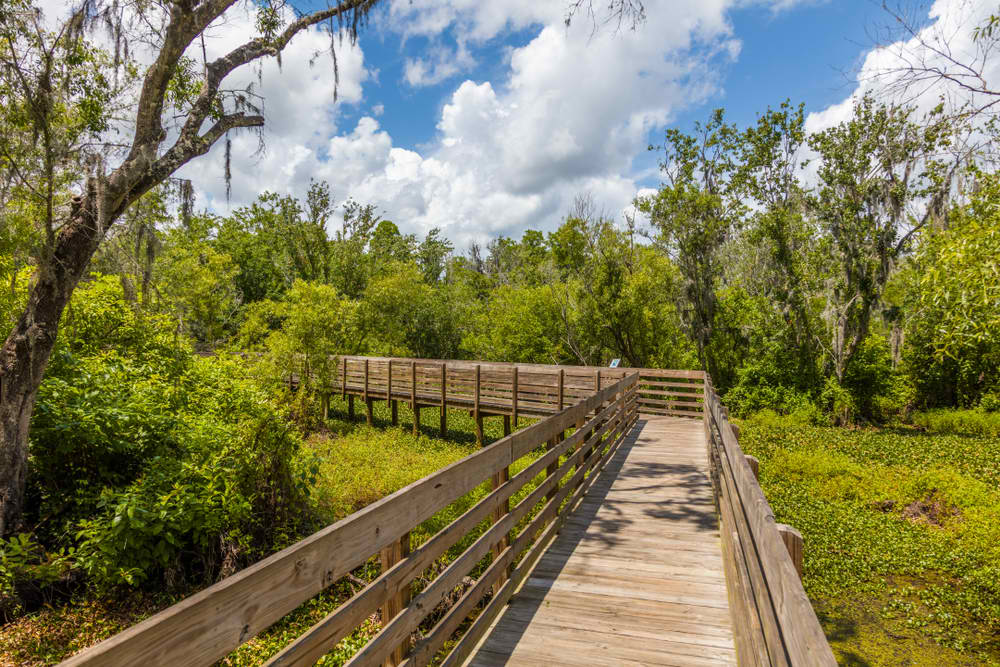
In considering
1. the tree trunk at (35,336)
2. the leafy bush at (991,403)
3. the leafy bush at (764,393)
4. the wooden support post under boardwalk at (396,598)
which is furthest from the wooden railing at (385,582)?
the leafy bush at (991,403)

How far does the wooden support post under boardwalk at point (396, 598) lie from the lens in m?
2.48

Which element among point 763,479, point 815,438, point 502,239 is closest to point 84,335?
point 763,479

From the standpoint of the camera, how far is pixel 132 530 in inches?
237

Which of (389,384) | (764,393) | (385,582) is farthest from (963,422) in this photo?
(385,582)

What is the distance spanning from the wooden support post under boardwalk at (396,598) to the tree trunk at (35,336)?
5.90 metres

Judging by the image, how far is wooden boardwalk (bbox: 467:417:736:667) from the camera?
3256mm

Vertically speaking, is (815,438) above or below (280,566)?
below

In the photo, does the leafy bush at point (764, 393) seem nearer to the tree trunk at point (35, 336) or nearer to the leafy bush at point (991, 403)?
the leafy bush at point (991, 403)

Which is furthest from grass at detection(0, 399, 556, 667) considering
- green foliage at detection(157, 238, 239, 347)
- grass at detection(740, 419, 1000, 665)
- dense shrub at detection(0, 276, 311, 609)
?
green foliage at detection(157, 238, 239, 347)

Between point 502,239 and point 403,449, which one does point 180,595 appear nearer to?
point 403,449

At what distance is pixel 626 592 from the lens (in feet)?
13.3

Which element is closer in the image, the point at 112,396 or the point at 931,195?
the point at 112,396

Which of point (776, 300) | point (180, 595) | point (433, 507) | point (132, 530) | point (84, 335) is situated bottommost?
point (180, 595)

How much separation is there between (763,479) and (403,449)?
9.84m
